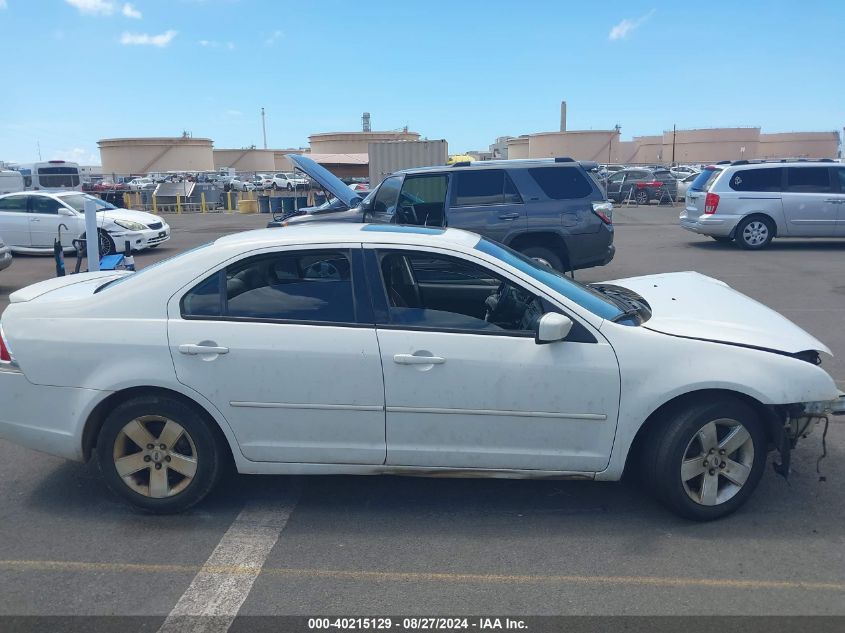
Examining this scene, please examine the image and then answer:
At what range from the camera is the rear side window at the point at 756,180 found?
14648 mm

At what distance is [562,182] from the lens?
9.91 m

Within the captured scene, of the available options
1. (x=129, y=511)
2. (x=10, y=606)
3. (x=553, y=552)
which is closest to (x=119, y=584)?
(x=10, y=606)

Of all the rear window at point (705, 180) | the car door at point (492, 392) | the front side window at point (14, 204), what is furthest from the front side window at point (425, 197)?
the front side window at point (14, 204)

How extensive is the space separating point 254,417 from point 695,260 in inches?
468

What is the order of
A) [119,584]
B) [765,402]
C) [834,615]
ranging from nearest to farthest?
[834,615], [119,584], [765,402]

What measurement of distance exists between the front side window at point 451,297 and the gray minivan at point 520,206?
531 cm

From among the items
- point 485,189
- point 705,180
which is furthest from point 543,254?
point 705,180

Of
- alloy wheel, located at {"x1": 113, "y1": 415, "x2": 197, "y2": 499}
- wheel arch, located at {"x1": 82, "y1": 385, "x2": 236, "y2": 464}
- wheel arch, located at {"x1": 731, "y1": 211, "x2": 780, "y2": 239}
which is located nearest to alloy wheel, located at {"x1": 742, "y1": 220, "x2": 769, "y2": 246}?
wheel arch, located at {"x1": 731, "y1": 211, "x2": 780, "y2": 239}

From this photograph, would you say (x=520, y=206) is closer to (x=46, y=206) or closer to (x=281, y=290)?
(x=281, y=290)

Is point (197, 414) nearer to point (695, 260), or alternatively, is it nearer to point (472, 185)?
point (472, 185)

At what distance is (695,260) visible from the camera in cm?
1405

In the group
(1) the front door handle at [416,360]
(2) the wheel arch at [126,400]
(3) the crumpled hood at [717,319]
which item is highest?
(3) the crumpled hood at [717,319]

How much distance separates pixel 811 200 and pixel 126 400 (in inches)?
563

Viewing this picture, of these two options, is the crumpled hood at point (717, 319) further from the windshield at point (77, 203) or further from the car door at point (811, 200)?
the windshield at point (77, 203)
